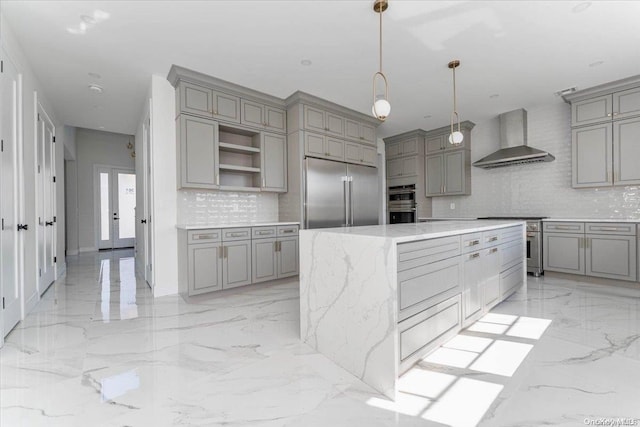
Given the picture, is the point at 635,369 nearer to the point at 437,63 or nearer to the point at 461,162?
the point at 437,63

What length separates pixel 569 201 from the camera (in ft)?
15.2

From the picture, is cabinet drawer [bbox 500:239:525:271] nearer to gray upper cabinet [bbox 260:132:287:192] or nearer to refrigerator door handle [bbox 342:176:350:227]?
refrigerator door handle [bbox 342:176:350:227]

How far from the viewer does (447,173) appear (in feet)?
19.4

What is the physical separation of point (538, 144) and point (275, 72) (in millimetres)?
4331

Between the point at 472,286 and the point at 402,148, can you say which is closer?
the point at 472,286

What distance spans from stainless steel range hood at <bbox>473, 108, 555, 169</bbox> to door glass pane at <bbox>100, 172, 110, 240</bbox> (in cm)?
863

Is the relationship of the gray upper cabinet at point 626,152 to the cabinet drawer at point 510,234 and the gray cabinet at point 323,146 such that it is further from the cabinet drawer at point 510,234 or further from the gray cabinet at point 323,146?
the gray cabinet at point 323,146

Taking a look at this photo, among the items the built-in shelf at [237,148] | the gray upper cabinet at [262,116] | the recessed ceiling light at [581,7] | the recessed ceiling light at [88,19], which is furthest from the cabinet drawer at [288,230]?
the recessed ceiling light at [581,7]

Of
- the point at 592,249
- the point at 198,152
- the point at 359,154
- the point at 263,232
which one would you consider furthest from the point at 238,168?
the point at 592,249

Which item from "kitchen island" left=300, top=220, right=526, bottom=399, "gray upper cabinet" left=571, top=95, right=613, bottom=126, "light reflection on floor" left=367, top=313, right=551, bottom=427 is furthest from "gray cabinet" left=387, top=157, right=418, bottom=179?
"light reflection on floor" left=367, top=313, right=551, bottom=427

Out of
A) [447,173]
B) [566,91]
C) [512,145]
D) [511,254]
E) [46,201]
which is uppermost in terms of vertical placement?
[566,91]

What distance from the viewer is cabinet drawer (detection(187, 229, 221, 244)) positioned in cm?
328

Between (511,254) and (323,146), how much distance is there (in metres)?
2.81

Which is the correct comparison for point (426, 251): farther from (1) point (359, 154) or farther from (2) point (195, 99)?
(1) point (359, 154)
